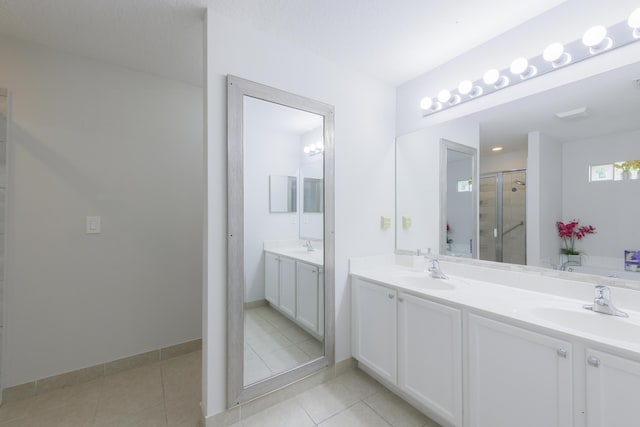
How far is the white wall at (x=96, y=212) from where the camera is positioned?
1.76 m

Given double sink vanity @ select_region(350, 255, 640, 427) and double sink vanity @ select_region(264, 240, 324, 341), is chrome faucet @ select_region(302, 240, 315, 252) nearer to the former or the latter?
double sink vanity @ select_region(264, 240, 324, 341)

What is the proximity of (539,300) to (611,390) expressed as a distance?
51 centimetres

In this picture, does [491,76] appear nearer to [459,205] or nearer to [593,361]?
[459,205]

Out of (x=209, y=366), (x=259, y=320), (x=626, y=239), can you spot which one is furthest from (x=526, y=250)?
(x=209, y=366)

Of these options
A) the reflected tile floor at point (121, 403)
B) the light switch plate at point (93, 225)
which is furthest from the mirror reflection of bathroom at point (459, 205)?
the light switch plate at point (93, 225)

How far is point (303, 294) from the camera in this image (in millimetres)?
1953

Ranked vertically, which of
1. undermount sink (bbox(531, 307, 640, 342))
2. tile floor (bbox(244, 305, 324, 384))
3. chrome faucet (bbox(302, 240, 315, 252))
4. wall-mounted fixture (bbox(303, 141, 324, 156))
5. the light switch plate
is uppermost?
wall-mounted fixture (bbox(303, 141, 324, 156))

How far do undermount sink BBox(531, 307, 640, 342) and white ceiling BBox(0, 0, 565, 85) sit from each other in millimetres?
1633

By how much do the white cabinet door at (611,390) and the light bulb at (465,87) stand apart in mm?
1632

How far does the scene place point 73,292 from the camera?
1.92m

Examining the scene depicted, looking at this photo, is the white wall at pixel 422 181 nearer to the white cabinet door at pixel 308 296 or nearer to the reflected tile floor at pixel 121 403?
the white cabinet door at pixel 308 296

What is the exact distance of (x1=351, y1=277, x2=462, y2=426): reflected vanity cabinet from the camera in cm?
141

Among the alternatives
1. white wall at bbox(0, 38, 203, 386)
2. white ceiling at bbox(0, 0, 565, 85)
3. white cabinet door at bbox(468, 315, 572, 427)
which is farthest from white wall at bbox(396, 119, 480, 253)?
white wall at bbox(0, 38, 203, 386)

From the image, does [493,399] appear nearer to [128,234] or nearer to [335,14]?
[335,14]
